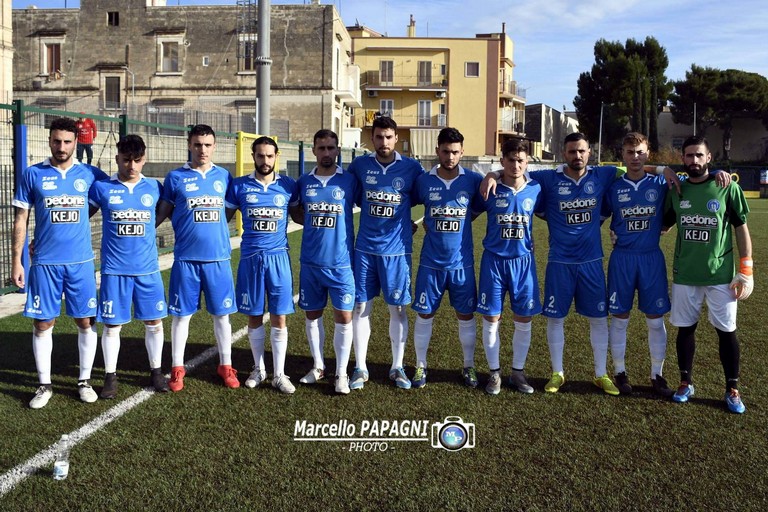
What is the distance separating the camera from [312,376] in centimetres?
542

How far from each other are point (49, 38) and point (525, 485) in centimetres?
4389

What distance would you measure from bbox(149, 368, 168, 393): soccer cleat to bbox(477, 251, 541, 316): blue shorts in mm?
2339

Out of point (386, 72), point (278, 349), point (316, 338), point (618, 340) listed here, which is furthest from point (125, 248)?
point (386, 72)

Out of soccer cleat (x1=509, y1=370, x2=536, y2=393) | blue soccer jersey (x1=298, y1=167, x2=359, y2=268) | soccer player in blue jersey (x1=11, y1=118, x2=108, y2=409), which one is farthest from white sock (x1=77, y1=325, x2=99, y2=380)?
soccer cleat (x1=509, y1=370, x2=536, y2=393)

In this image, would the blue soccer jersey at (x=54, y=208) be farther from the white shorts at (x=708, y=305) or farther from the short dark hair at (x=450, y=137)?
the white shorts at (x=708, y=305)

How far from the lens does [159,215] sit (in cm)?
531

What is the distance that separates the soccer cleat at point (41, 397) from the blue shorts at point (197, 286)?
3.14 feet

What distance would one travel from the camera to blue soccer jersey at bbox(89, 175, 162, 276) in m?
5.03

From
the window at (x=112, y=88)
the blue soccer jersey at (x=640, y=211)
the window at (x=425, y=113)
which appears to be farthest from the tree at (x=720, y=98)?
the blue soccer jersey at (x=640, y=211)

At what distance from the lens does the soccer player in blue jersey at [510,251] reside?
5164 millimetres

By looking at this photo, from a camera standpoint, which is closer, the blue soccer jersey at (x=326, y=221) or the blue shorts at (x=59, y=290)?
the blue shorts at (x=59, y=290)

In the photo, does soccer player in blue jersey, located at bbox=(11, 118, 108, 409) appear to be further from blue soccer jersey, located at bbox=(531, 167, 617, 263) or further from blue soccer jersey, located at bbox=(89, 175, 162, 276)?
blue soccer jersey, located at bbox=(531, 167, 617, 263)

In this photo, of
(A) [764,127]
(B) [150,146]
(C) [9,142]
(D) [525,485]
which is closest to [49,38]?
(B) [150,146]

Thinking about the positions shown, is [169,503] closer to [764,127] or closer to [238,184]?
[238,184]
